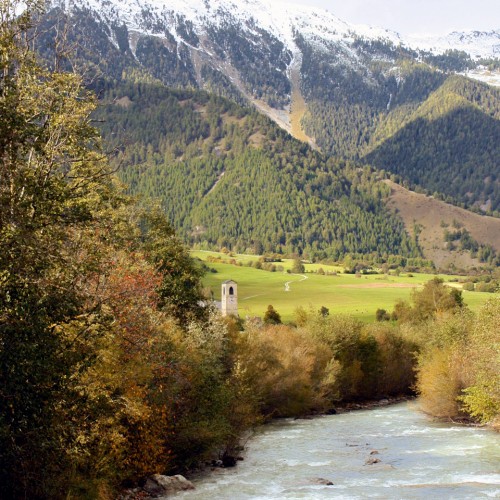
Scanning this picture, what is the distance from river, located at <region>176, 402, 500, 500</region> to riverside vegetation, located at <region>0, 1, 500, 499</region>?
3347 mm

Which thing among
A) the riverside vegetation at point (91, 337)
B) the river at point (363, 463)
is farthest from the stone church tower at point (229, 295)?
the river at point (363, 463)

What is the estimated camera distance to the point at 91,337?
97.9ft

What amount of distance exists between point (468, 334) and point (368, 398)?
72.3 ft

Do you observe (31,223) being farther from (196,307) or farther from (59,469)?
(196,307)

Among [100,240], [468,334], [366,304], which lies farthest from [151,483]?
[366,304]

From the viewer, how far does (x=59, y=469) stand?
32250mm

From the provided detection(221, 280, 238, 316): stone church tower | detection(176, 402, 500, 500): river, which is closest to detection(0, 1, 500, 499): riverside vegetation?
detection(176, 402, 500, 500): river

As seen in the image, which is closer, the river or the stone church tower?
the river

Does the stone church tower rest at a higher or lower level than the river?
higher

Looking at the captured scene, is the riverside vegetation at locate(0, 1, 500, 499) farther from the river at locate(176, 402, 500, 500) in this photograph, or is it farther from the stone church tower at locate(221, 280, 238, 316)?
the stone church tower at locate(221, 280, 238, 316)

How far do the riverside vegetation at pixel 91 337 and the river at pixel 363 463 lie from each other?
132 inches

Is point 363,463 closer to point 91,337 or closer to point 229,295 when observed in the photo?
point 91,337

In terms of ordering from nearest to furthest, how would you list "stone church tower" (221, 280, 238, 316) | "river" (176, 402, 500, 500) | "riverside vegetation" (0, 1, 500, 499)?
1. "riverside vegetation" (0, 1, 500, 499)
2. "river" (176, 402, 500, 500)
3. "stone church tower" (221, 280, 238, 316)

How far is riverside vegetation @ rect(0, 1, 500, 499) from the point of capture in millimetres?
24938
